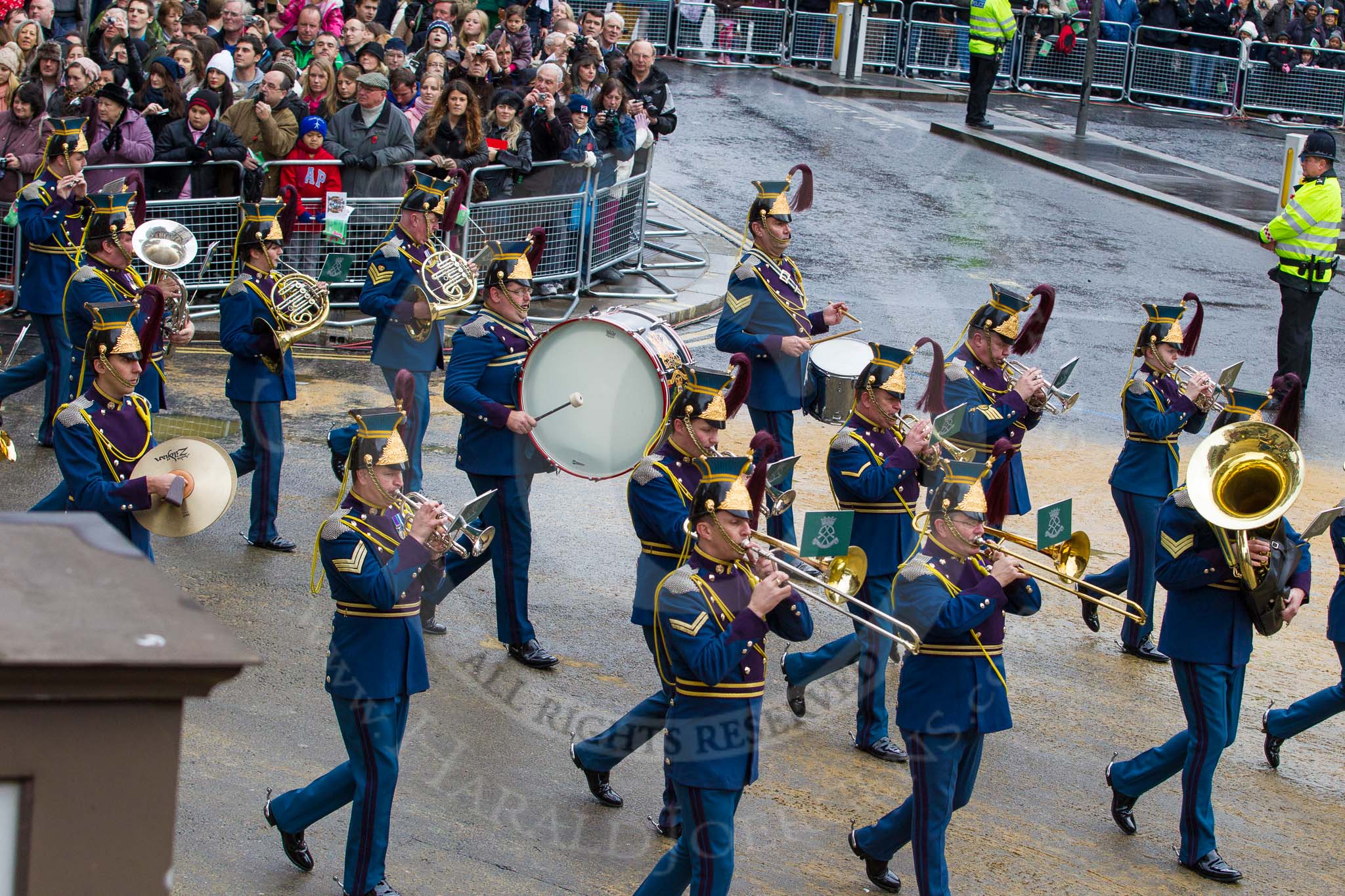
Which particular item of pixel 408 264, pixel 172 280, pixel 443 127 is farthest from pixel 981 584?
pixel 443 127

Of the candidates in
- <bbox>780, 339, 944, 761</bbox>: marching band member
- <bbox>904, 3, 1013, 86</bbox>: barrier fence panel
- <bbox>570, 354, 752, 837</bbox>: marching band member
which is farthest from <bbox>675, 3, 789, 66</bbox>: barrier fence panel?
<bbox>570, 354, 752, 837</bbox>: marching band member

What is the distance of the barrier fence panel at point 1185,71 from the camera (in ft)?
89.6

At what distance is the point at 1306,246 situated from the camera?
44.1 feet

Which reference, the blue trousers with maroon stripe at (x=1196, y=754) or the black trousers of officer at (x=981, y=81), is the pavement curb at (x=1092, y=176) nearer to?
the black trousers of officer at (x=981, y=81)

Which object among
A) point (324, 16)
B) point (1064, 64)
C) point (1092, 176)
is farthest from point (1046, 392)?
point (1064, 64)

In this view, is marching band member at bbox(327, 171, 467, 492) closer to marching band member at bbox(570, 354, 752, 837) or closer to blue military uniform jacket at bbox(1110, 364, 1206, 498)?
marching band member at bbox(570, 354, 752, 837)

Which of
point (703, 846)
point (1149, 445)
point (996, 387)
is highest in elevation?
point (996, 387)

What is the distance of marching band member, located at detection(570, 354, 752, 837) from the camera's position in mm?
6965

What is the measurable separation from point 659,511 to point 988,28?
17379mm

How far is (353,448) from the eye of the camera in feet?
20.2

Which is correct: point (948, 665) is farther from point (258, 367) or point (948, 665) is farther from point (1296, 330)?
point (1296, 330)

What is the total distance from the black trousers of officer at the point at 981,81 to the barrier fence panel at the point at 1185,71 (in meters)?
4.89

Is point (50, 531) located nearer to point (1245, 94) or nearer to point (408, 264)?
point (408, 264)

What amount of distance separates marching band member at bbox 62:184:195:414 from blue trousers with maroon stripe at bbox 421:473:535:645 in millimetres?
2197
